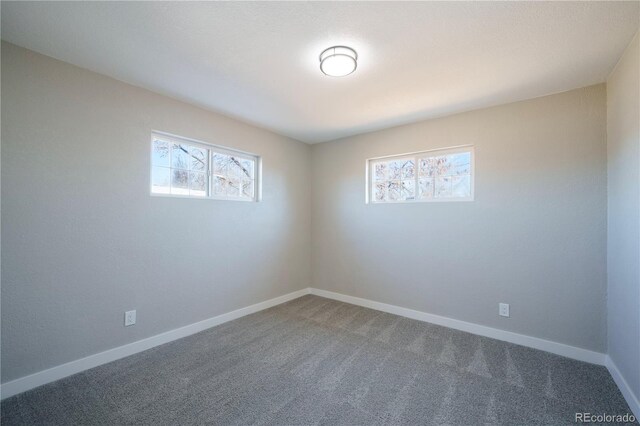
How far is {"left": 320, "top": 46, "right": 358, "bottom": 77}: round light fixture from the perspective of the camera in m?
1.85

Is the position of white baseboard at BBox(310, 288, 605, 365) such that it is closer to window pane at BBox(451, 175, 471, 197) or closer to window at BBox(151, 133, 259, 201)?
window pane at BBox(451, 175, 471, 197)

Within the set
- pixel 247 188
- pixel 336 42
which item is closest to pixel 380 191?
pixel 247 188

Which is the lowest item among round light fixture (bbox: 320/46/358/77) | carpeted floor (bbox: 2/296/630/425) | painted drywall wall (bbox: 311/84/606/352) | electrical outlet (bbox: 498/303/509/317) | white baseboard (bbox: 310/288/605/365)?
carpeted floor (bbox: 2/296/630/425)

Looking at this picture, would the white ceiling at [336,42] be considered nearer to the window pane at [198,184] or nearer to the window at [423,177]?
the window at [423,177]

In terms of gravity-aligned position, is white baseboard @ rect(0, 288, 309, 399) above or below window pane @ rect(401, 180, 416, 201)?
below

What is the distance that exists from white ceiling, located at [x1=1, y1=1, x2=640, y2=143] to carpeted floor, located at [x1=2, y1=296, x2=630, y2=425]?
238 cm

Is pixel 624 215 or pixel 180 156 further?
pixel 180 156

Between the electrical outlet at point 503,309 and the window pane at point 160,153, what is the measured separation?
367 cm

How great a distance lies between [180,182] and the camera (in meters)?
2.85

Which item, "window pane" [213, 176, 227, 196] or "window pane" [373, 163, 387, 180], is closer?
"window pane" [213, 176, 227, 196]

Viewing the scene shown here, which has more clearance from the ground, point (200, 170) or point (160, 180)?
point (200, 170)

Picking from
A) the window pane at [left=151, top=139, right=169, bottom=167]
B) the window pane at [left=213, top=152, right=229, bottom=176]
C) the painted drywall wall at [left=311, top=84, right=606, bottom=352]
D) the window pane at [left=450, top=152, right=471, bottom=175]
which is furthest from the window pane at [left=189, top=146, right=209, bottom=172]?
the window pane at [left=450, top=152, right=471, bottom=175]

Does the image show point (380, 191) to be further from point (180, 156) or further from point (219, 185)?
point (180, 156)

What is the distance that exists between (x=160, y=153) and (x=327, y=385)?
8.49 ft
